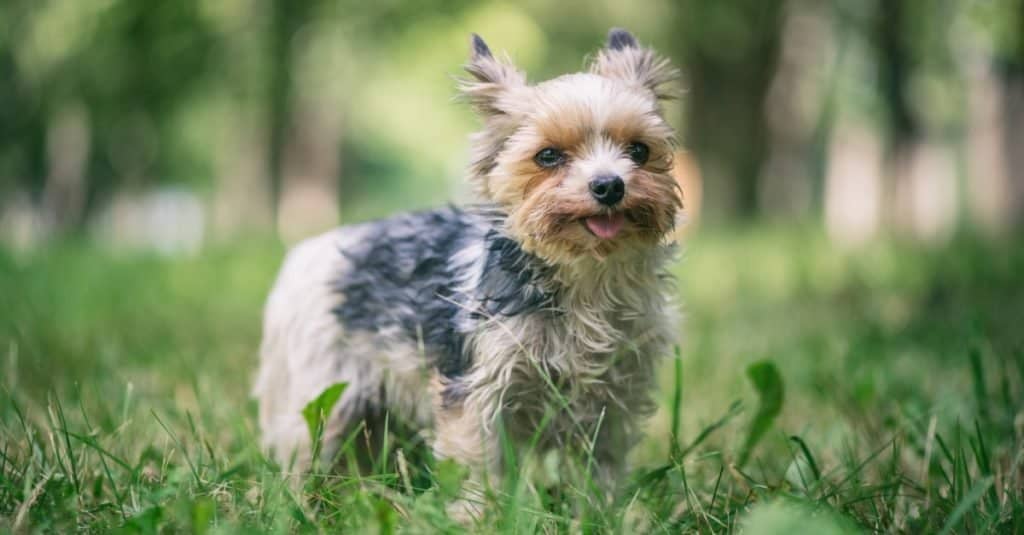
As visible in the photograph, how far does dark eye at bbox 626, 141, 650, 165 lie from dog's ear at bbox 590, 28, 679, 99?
11.2 inches

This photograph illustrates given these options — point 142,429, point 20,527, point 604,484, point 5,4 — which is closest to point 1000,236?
point 604,484

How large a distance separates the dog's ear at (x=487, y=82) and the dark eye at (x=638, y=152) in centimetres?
47

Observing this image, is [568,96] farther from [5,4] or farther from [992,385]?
[5,4]

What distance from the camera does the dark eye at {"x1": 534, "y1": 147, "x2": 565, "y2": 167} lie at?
3221 mm

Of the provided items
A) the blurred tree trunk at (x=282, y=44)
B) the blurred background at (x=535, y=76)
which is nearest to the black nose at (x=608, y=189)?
the blurred background at (x=535, y=76)

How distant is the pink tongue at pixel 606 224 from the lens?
10.2 ft

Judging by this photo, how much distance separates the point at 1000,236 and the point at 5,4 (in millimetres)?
13856

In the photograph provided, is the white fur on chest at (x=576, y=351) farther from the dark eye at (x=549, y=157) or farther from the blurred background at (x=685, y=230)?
the dark eye at (x=549, y=157)

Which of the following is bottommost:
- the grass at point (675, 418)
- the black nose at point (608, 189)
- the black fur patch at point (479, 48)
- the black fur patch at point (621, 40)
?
the grass at point (675, 418)

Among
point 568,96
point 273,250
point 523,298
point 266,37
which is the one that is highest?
point 266,37

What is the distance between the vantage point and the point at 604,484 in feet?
11.1

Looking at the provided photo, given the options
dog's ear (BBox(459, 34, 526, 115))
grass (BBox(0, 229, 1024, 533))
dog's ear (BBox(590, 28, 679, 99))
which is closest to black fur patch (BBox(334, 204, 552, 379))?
dog's ear (BBox(459, 34, 526, 115))

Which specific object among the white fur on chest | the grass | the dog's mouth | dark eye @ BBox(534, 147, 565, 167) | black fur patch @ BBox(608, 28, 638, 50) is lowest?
the grass

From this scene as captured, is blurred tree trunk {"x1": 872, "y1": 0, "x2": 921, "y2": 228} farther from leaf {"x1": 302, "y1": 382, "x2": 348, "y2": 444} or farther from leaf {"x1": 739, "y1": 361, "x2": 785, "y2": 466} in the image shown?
leaf {"x1": 302, "y1": 382, "x2": 348, "y2": 444}
